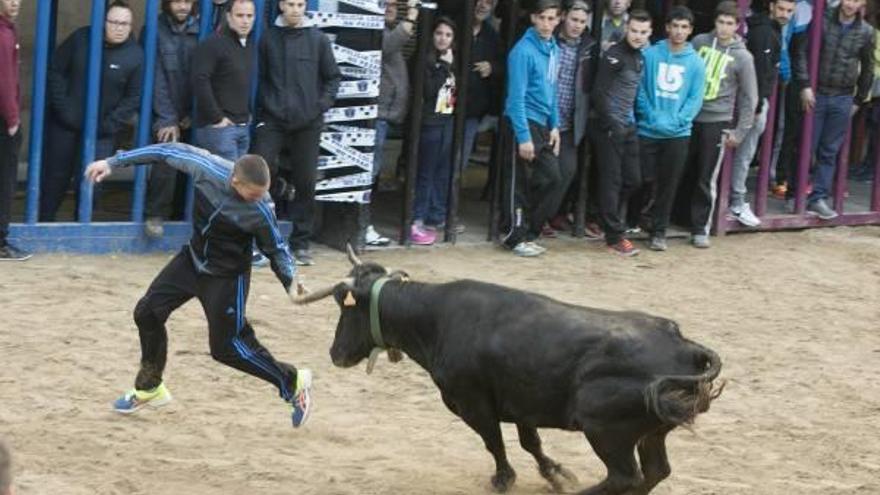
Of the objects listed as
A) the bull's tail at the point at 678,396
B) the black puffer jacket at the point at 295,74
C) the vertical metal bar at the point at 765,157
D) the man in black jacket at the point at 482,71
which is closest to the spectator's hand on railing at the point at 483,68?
the man in black jacket at the point at 482,71

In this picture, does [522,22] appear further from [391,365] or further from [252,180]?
[252,180]

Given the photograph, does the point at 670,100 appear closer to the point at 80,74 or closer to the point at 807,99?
the point at 807,99

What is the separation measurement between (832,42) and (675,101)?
216cm

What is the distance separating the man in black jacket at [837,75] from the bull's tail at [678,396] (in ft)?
26.8

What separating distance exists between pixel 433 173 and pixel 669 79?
203 centimetres

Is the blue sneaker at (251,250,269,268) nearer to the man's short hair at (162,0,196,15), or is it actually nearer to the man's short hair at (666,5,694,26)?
the man's short hair at (162,0,196,15)

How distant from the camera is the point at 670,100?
1358cm

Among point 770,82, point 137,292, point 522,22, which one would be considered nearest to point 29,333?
point 137,292

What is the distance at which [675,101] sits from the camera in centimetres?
1358

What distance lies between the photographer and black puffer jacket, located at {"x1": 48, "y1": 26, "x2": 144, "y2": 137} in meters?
11.8

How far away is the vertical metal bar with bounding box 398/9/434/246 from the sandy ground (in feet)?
0.90

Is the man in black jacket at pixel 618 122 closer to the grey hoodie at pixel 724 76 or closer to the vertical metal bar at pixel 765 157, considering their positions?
the grey hoodie at pixel 724 76

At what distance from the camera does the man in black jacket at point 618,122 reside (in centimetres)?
1331

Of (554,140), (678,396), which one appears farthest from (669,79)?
(678,396)
